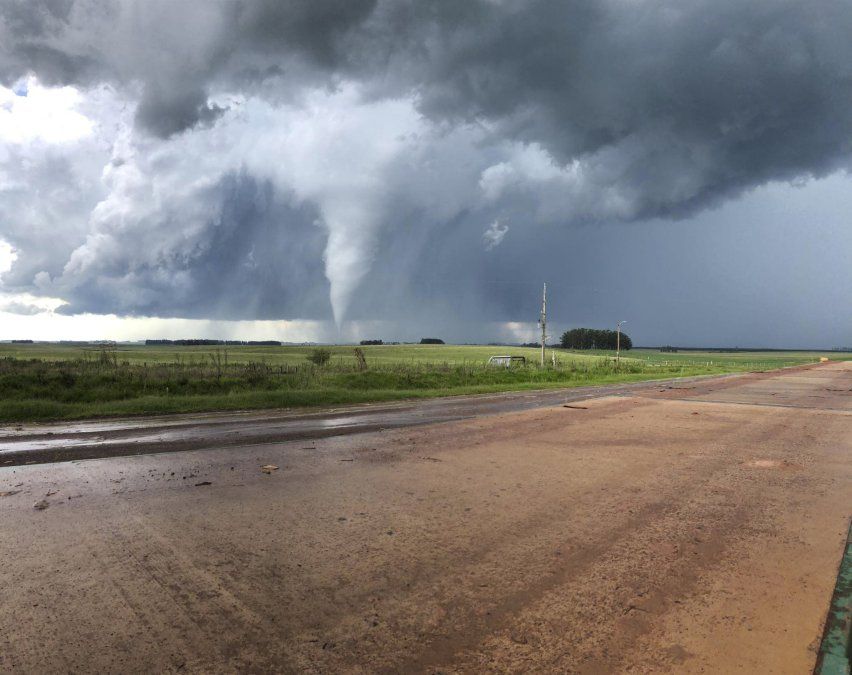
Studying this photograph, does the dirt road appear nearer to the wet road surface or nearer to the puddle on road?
the puddle on road

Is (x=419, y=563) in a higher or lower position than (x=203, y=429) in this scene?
higher

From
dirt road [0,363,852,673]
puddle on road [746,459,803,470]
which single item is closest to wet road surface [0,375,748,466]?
dirt road [0,363,852,673]

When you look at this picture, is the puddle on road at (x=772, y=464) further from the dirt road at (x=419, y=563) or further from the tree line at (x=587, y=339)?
the tree line at (x=587, y=339)

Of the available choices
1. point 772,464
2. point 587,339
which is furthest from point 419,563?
point 587,339

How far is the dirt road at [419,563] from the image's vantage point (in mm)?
3365

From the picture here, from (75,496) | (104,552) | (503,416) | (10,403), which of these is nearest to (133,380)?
(10,403)

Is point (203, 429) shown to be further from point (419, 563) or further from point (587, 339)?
point (587, 339)

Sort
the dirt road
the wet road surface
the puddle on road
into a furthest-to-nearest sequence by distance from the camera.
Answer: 1. the wet road surface
2. the puddle on road
3. the dirt road

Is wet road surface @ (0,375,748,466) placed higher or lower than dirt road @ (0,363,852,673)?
lower

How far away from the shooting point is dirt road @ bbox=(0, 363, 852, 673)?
337 cm

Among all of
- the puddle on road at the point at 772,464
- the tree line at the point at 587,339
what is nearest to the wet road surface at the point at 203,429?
the puddle on road at the point at 772,464

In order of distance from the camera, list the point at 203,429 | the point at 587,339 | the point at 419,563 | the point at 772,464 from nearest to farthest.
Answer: the point at 419,563 < the point at 772,464 < the point at 203,429 < the point at 587,339

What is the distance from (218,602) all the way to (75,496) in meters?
4.38

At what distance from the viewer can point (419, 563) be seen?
4723mm
